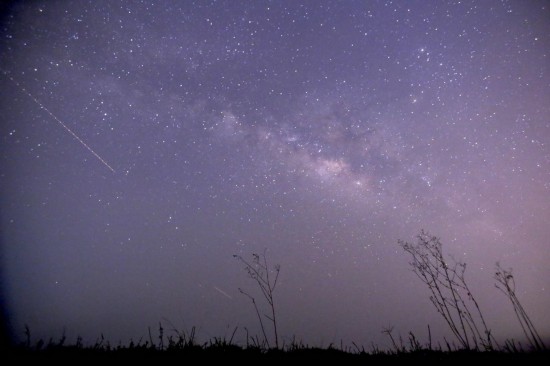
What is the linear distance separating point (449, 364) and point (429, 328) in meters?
0.79

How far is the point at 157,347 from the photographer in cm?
533

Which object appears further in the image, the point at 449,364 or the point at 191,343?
the point at 191,343

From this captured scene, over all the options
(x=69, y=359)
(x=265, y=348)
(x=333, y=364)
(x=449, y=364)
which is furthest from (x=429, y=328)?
(x=69, y=359)

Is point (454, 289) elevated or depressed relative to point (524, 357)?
elevated

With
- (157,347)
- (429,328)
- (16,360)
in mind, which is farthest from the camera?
(429,328)

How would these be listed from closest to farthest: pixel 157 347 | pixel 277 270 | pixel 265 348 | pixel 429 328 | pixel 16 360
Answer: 1. pixel 16 360
2. pixel 157 347
3. pixel 429 328
4. pixel 265 348
5. pixel 277 270

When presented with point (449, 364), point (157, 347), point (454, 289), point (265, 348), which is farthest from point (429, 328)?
point (157, 347)

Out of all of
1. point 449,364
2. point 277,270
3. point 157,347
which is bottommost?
point 449,364

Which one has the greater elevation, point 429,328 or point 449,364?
point 429,328

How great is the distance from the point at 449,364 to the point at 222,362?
4080 mm

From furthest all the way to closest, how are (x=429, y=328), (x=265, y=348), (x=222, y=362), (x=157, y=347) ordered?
(x=265, y=348)
(x=429, y=328)
(x=157, y=347)
(x=222, y=362)

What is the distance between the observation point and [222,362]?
466 cm

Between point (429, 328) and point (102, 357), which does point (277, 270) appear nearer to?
point (429, 328)

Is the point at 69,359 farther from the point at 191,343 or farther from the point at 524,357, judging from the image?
the point at 524,357
